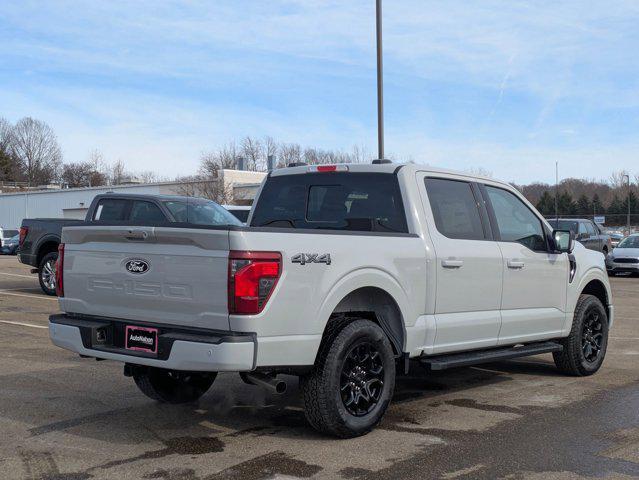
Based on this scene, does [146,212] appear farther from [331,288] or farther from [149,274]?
[331,288]

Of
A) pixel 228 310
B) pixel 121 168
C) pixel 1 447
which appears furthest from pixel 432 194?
pixel 121 168

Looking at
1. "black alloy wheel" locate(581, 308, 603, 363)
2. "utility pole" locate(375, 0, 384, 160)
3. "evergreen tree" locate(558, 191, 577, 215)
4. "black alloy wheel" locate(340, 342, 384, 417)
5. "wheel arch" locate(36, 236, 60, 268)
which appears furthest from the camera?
"evergreen tree" locate(558, 191, 577, 215)

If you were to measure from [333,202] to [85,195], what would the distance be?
177ft

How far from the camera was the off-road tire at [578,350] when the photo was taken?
790 cm

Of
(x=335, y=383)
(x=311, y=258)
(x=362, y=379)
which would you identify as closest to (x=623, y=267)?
(x=362, y=379)

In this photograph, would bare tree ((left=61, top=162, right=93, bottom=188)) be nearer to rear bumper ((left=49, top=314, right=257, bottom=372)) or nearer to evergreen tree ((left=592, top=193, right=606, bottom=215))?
evergreen tree ((left=592, top=193, right=606, bottom=215))

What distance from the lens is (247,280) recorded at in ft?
16.1

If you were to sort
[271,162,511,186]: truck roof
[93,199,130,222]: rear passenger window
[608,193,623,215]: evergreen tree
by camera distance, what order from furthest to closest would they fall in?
[608,193,623,215]: evergreen tree
[93,199,130,222]: rear passenger window
[271,162,511,186]: truck roof

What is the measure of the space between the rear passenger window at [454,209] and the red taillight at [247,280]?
1979 mm

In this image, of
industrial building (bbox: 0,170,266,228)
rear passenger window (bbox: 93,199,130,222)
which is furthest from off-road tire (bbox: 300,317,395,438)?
industrial building (bbox: 0,170,266,228)

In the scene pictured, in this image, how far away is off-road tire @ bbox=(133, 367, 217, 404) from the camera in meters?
6.52

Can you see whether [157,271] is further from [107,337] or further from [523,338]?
[523,338]

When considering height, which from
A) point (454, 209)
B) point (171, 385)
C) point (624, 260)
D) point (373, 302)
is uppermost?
point (454, 209)

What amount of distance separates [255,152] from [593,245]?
6277 centimetres
